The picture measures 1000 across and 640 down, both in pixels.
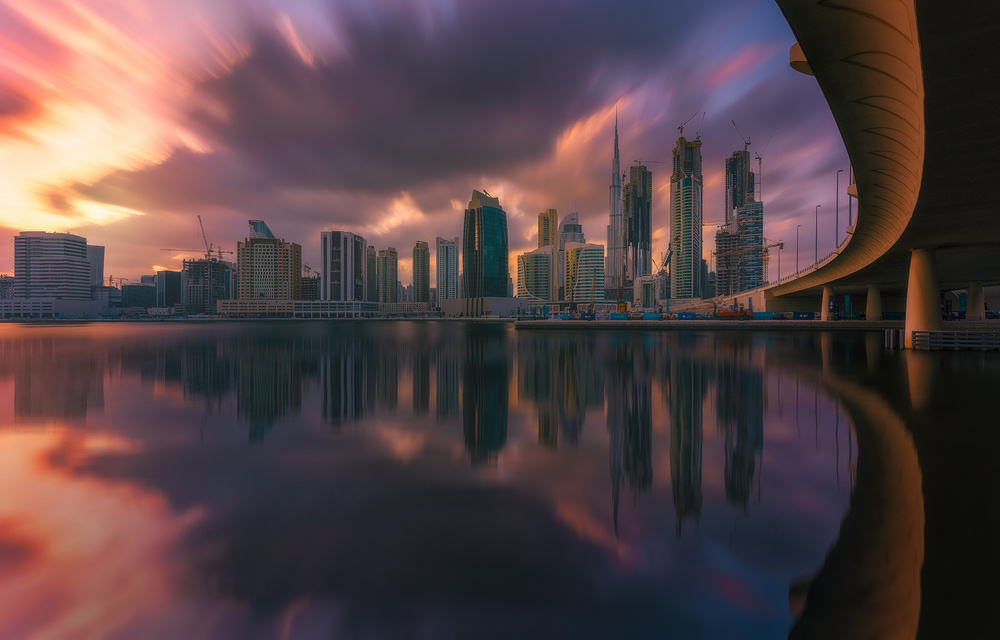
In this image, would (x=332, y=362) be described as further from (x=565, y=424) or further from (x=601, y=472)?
(x=601, y=472)

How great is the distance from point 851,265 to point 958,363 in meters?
31.8

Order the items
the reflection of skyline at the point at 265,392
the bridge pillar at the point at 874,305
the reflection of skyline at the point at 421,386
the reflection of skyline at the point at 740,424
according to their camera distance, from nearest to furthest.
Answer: the reflection of skyline at the point at 740,424 < the reflection of skyline at the point at 265,392 < the reflection of skyline at the point at 421,386 < the bridge pillar at the point at 874,305

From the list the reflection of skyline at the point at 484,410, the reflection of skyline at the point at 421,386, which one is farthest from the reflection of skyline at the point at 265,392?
the reflection of skyline at the point at 484,410

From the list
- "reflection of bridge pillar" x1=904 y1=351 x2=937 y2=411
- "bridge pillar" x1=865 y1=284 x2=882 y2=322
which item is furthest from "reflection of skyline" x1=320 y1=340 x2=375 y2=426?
"bridge pillar" x1=865 y1=284 x2=882 y2=322

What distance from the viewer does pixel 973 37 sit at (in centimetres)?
812

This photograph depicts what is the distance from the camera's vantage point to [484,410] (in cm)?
1438

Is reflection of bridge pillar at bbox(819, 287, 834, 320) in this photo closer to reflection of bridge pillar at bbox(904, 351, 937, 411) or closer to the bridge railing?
the bridge railing

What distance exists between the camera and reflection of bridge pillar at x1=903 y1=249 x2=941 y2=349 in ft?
111

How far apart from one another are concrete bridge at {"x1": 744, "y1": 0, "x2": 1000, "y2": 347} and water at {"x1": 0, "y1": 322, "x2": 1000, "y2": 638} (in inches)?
360

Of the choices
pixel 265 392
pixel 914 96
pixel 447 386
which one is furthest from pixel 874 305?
pixel 265 392

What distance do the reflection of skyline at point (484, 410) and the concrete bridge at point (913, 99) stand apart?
39.7ft

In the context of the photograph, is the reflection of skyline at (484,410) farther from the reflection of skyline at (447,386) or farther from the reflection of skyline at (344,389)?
the reflection of skyline at (344,389)

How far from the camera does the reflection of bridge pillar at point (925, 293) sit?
111 ft

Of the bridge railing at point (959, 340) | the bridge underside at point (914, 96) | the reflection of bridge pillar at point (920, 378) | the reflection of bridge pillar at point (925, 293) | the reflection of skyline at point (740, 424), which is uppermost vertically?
the bridge underside at point (914, 96)
